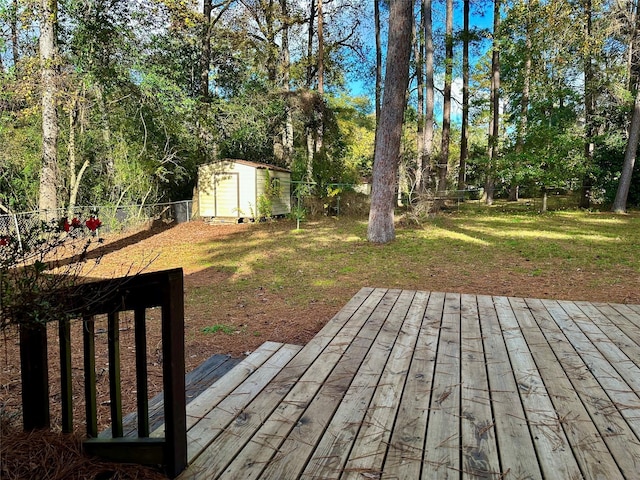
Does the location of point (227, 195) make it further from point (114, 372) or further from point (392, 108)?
point (114, 372)

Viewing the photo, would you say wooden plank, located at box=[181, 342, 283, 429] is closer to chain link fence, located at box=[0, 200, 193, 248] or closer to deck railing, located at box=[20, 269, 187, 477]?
deck railing, located at box=[20, 269, 187, 477]

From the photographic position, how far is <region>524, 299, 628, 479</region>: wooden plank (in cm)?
132

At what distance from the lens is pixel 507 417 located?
160 centimetres

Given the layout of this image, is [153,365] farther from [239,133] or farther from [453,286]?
[239,133]

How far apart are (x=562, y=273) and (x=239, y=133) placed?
10.6 m

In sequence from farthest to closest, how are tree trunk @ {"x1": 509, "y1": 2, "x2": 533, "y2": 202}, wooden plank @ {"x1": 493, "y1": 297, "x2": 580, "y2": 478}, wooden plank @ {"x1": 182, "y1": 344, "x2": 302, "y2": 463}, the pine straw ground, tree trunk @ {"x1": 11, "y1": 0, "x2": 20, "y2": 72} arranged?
tree trunk @ {"x1": 509, "y1": 2, "x2": 533, "y2": 202}
tree trunk @ {"x1": 11, "y1": 0, "x2": 20, "y2": 72}
wooden plank @ {"x1": 182, "y1": 344, "x2": 302, "y2": 463}
wooden plank @ {"x1": 493, "y1": 297, "x2": 580, "y2": 478}
the pine straw ground

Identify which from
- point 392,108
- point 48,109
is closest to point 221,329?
point 392,108

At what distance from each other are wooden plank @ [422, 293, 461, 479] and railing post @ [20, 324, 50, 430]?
1.22m

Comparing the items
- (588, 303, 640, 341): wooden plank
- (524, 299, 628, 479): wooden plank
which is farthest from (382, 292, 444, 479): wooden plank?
(588, 303, 640, 341): wooden plank

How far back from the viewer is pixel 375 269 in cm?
614

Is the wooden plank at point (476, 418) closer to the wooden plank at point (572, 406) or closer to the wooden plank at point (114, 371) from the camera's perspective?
the wooden plank at point (572, 406)

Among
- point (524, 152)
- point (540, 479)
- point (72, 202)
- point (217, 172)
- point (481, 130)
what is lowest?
point (540, 479)

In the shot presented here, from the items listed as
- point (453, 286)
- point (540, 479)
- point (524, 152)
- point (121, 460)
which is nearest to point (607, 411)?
point (540, 479)

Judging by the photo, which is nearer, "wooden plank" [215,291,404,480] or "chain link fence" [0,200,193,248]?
"wooden plank" [215,291,404,480]
